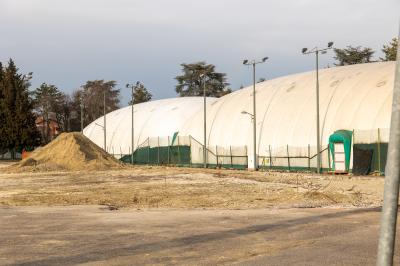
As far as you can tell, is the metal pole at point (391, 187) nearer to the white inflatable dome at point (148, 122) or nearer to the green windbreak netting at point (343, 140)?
the green windbreak netting at point (343, 140)

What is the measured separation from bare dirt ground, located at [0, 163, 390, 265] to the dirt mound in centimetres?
2945

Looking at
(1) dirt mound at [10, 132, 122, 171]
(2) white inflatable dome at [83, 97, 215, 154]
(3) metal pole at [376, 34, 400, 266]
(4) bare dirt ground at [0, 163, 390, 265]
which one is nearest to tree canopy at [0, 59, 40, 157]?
(2) white inflatable dome at [83, 97, 215, 154]

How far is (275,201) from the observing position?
2191cm

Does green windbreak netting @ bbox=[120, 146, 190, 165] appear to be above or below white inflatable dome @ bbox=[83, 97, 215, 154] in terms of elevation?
below

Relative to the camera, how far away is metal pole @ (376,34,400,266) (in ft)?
13.1

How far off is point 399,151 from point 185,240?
8.54 meters

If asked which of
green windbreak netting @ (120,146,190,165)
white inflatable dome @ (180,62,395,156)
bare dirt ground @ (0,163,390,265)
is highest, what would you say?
white inflatable dome @ (180,62,395,156)

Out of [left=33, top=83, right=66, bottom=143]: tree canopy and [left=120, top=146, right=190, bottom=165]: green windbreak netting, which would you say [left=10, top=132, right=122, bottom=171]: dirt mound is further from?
[left=33, top=83, right=66, bottom=143]: tree canopy

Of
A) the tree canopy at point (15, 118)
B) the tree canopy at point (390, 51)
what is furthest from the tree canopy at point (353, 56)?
the tree canopy at point (15, 118)

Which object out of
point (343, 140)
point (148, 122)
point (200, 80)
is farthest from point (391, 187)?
point (200, 80)

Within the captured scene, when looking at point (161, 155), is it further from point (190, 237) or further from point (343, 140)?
point (190, 237)

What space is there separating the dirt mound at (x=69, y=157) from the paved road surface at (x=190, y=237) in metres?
35.6

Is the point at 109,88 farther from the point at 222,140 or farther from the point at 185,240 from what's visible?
the point at 185,240

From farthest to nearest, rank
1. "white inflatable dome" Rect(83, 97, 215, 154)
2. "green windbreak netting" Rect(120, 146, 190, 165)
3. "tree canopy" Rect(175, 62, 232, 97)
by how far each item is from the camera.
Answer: "tree canopy" Rect(175, 62, 232, 97), "white inflatable dome" Rect(83, 97, 215, 154), "green windbreak netting" Rect(120, 146, 190, 165)
